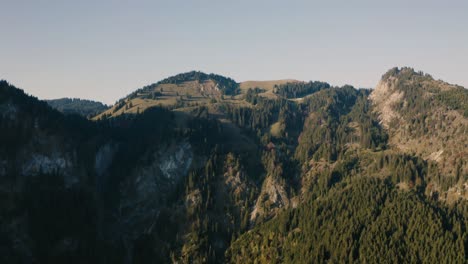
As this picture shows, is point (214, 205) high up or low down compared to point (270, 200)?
down

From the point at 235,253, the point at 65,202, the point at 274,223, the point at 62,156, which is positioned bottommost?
the point at 235,253

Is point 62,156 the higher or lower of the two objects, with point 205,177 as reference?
higher

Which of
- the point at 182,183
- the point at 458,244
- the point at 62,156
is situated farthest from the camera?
the point at 182,183

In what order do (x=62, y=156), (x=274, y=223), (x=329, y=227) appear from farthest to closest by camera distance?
(x=62, y=156) → (x=274, y=223) → (x=329, y=227)

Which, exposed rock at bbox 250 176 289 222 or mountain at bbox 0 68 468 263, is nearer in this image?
mountain at bbox 0 68 468 263

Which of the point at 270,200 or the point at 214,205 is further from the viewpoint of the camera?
the point at 270,200

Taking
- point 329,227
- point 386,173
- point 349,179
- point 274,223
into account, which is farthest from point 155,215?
point 386,173

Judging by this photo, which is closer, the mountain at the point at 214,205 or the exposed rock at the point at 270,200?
the mountain at the point at 214,205

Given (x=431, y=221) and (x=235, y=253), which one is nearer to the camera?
(x=431, y=221)

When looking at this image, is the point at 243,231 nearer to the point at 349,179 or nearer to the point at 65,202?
the point at 349,179
